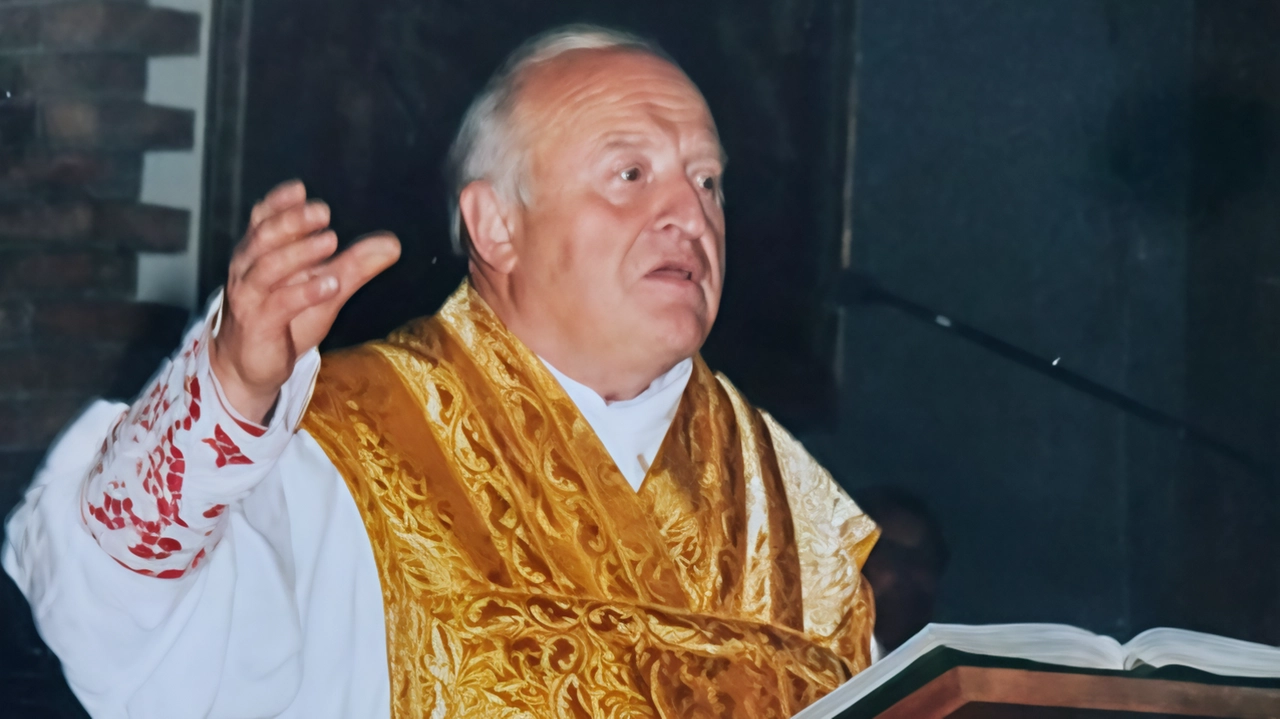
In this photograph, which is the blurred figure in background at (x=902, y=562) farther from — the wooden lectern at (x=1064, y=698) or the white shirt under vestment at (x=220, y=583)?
the white shirt under vestment at (x=220, y=583)

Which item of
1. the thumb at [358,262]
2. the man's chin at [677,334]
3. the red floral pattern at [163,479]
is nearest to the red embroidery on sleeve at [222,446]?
the red floral pattern at [163,479]

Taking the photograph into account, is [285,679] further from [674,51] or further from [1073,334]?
[1073,334]

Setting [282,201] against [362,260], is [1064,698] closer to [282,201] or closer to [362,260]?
[362,260]

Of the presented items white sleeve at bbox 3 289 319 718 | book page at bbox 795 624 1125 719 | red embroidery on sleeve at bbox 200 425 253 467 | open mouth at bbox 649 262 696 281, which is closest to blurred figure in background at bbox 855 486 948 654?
book page at bbox 795 624 1125 719

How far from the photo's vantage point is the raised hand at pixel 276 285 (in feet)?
5.20

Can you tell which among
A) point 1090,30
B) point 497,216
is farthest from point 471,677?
point 1090,30

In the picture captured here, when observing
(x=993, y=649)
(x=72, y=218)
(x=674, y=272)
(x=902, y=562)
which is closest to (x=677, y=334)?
(x=674, y=272)

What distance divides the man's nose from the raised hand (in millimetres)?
610

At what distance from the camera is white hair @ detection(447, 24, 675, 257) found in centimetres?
210

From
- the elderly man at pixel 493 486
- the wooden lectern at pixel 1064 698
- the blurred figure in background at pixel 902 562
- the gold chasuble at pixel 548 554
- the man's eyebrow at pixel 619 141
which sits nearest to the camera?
the wooden lectern at pixel 1064 698

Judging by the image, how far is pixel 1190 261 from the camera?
2418 mm

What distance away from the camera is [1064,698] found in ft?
5.45

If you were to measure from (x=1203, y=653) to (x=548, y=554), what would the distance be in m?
1.04

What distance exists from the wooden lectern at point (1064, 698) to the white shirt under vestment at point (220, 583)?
78 cm
